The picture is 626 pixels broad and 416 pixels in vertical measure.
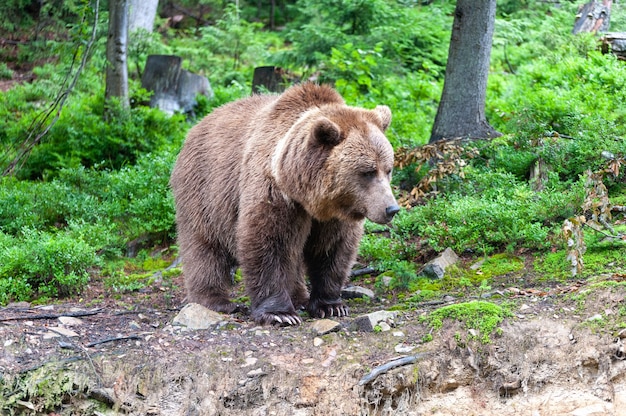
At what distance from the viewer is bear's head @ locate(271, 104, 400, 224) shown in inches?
211

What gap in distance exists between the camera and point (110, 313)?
6133 mm

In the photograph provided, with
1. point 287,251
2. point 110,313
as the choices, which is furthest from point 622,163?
point 110,313

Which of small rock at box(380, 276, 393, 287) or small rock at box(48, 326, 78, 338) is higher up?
small rock at box(380, 276, 393, 287)

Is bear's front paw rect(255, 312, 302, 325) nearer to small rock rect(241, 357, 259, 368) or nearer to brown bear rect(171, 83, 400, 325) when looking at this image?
brown bear rect(171, 83, 400, 325)

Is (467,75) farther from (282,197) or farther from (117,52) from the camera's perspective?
(117,52)

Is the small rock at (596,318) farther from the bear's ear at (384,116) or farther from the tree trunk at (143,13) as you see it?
the tree trunk at (143,13)

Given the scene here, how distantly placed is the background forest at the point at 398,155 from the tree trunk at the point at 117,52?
0.30 meters

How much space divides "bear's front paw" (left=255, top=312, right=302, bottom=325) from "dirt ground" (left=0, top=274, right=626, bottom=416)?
23 centimetres

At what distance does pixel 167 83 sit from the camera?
39.1 feet

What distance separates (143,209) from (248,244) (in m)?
3.16

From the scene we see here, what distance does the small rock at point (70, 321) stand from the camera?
565cm

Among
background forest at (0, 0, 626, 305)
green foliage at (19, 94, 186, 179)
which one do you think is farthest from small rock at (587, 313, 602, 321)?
green foliage at (19, 94, 186, 179)

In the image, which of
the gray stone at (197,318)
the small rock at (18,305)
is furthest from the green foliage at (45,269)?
the gray stone at (197,318)

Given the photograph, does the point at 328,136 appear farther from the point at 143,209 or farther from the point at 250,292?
the point at 143,209
